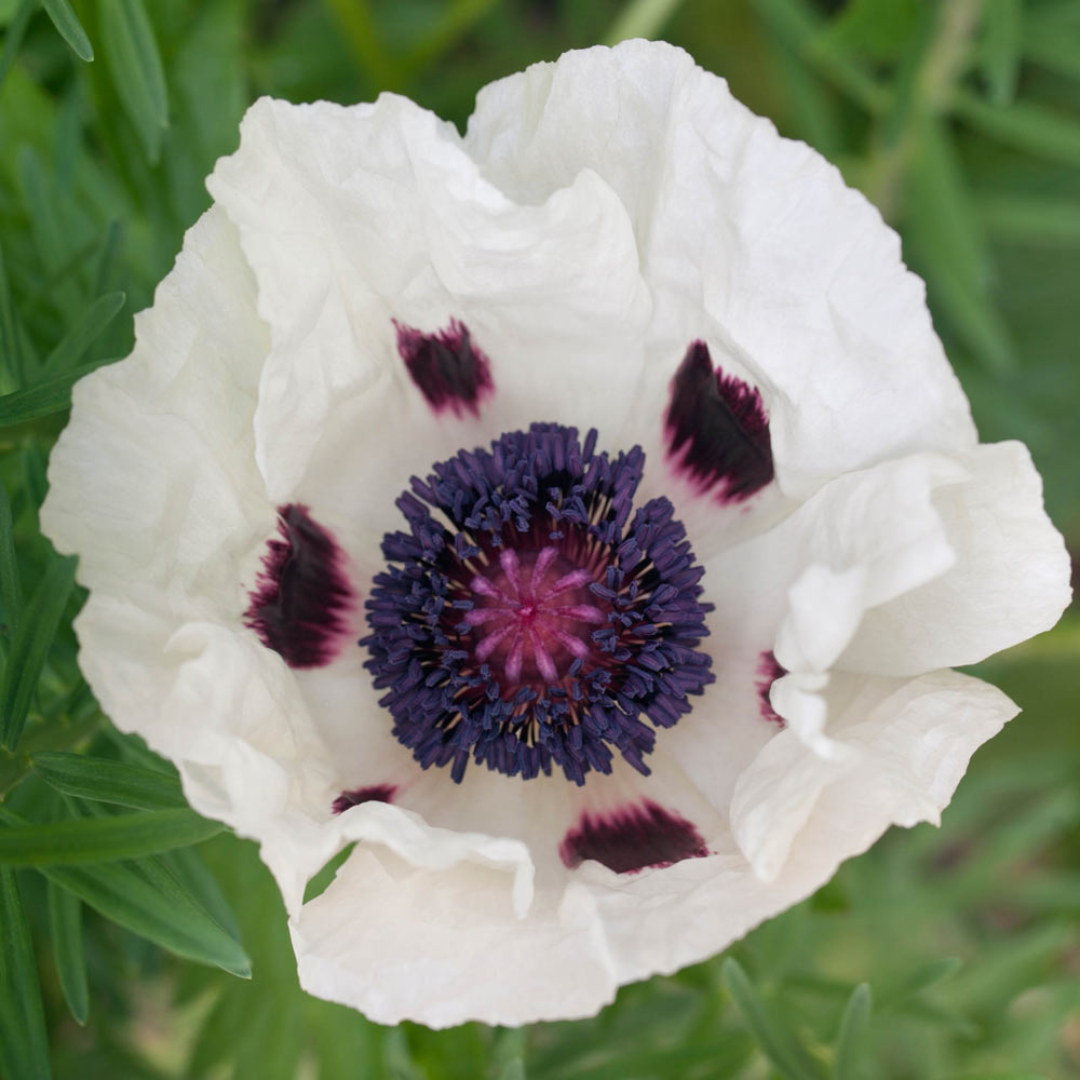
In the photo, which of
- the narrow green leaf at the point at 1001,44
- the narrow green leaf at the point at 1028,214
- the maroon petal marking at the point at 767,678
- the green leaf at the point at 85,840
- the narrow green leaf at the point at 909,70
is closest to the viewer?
the green leaf at the point at 85,840

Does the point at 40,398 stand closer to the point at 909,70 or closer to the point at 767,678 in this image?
the point at 767,678

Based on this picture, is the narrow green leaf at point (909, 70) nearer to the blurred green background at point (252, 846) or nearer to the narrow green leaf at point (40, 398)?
the blurred green background at point (252, 846)

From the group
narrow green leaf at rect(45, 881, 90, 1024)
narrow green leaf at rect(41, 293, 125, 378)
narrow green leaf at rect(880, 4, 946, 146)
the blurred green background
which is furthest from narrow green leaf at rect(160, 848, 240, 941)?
narrow green leaf at rect(880, 4, 946, 146)

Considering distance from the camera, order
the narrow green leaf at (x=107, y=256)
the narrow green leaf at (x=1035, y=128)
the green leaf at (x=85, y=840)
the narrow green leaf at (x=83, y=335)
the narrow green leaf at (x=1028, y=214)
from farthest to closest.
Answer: the narrow green leaf at (x=1028, y=214) → the narrow green leaf at (x=1035, y=128) → the narrow green leaf at (x=107, y=256) → the narrow green leaf at (x=83, y=335) → the green leaf at (x=85, y=840)

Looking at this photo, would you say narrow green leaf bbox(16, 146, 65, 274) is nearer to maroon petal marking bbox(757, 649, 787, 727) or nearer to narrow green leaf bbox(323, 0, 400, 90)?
narrow green leaf bbox(323, 0, 400, 90)

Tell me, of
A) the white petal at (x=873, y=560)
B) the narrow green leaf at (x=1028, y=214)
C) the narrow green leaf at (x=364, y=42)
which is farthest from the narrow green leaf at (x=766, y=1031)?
the narrow green leaf at (x=364, y=42)

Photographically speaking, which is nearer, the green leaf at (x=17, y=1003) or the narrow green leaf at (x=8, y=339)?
the green leaf at (x=17, y=1003)

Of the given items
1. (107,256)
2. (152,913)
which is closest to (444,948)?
(152,913)
